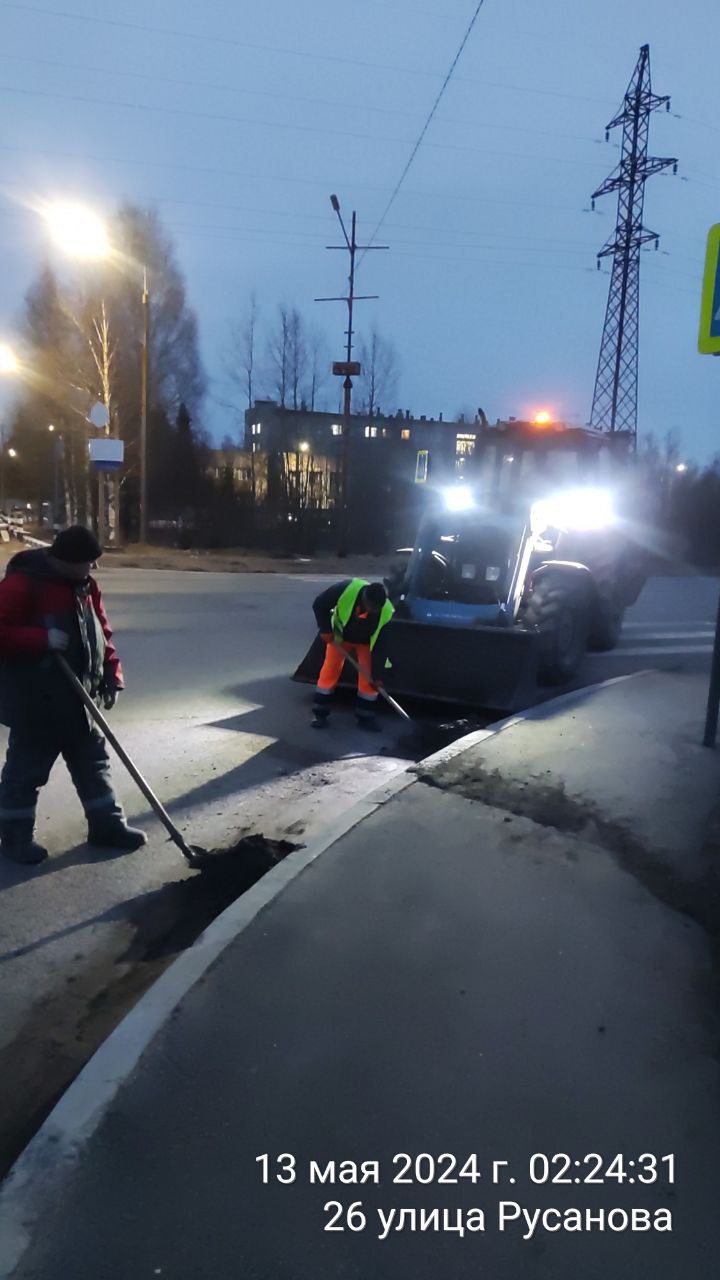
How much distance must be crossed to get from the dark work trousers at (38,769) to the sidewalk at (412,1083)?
1243mm

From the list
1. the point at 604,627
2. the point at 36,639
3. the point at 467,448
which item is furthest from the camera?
the point at 467,448

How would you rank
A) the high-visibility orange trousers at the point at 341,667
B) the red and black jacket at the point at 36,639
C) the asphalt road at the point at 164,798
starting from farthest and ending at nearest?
the high-visibility orange trousers at the point at 341,667, the red and black jacket at the point at 36,639, the asphalt road at the point at 164,798

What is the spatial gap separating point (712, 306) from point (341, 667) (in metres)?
3.91

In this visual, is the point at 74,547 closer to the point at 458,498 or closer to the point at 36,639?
the point at 36,639

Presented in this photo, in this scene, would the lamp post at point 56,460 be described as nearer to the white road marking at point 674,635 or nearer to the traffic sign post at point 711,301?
the white road marking at point 674,635

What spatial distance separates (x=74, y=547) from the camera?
4.81 meters

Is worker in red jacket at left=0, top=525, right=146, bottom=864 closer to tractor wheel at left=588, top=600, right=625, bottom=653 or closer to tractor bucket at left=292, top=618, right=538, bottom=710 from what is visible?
tractor bucket at left=292, top=618, right=538, bottom=710

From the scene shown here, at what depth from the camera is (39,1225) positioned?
2432mm

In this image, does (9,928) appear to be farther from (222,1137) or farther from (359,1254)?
(359,1254)

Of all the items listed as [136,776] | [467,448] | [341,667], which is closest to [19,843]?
[136,776]

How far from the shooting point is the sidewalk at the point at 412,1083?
2416 mm

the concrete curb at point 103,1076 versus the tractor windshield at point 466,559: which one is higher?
the tractor windshield at point 466,559

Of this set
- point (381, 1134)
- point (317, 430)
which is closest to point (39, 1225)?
point (381, 1134)

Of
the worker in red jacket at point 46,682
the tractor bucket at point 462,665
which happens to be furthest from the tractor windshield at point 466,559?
the worker in red jacket at point 46,682
